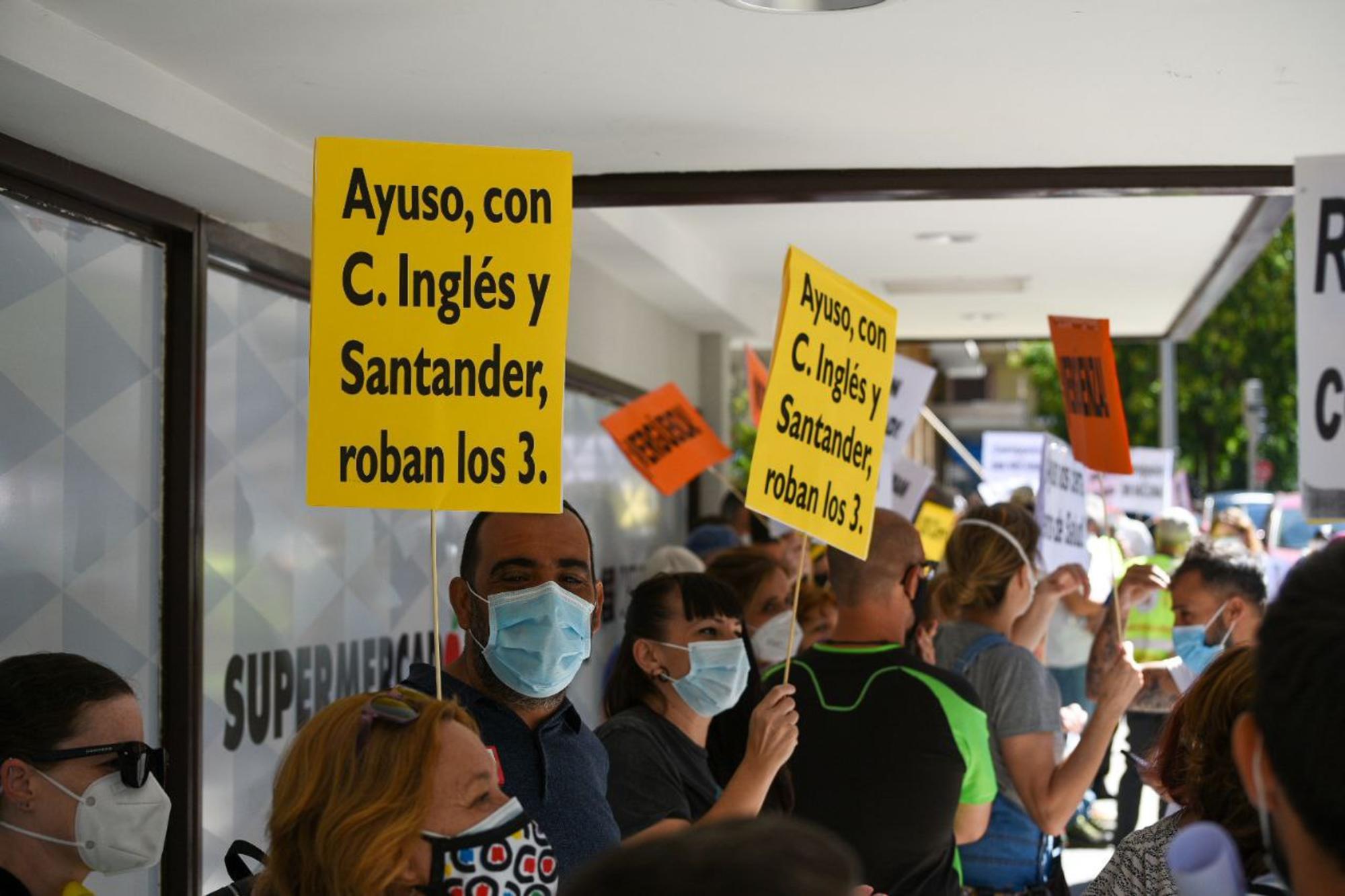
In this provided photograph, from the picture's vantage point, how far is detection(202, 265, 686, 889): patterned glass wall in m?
5.48

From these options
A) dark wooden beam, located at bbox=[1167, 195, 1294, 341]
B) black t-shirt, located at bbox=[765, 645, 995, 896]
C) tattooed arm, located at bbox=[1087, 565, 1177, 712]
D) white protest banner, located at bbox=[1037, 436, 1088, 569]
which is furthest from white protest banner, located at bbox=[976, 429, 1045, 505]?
black t-shirt, located at bbox=[765, 645, 995, 896]

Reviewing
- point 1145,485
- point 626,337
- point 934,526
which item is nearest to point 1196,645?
point 934,526

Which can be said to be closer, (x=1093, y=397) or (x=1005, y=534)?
(x=1005, y=534)

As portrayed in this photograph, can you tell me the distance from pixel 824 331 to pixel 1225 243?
5134 mm

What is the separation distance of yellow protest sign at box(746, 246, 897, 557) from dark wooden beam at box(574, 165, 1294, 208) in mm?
1265

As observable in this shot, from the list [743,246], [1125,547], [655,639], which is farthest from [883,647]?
[1125,547]

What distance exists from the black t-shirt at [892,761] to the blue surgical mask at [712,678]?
0.21m

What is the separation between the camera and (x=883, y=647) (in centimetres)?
420

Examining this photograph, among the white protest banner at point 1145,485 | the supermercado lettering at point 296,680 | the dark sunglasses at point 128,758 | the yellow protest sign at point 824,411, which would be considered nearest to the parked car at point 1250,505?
the white protest banner at point 1145,485

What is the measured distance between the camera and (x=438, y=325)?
351cm

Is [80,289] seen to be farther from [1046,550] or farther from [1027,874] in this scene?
[1046,550]

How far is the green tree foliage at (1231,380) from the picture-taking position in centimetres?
2891

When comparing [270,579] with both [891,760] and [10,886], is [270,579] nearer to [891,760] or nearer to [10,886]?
[891,760]

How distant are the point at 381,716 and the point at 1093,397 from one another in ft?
15.1
